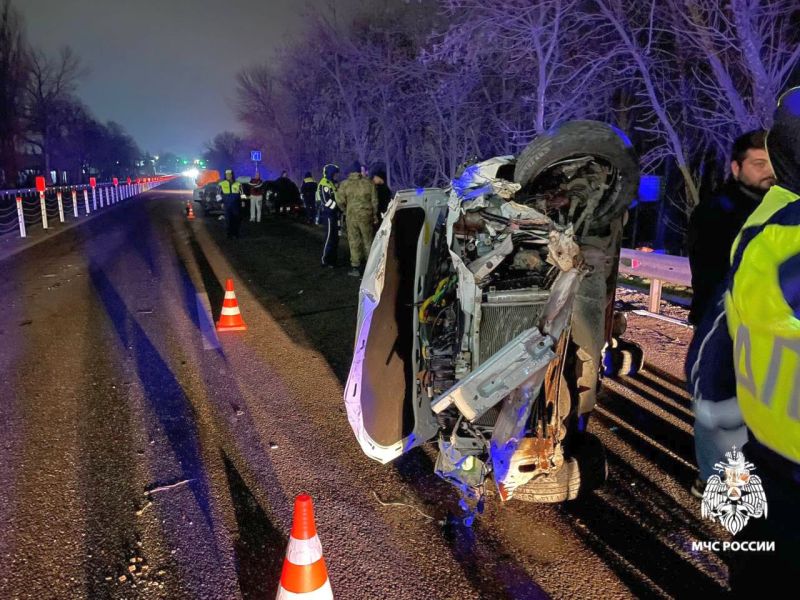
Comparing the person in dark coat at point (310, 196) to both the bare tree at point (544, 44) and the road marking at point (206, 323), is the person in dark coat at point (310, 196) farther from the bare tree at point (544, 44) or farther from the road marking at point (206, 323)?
the road marking at point (206, 323)

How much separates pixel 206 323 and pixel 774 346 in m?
6.49

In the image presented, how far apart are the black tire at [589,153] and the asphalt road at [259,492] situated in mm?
1645

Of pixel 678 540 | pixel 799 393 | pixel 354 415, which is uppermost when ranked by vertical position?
pixel 799 393

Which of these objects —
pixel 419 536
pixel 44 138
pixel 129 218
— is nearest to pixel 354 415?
pixel 419 536

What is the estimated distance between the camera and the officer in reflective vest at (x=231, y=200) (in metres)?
15.6

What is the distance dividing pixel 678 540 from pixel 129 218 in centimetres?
2400

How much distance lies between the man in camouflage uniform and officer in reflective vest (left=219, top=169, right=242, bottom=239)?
6.29 meters

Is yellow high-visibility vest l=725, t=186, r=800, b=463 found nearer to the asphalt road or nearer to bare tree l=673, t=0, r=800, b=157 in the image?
the asphalt road

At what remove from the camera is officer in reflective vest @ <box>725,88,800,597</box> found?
1.23m

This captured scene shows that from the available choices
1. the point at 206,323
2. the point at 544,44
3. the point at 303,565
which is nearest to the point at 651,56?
the point at 544,44

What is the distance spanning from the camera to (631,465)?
3.57 meters

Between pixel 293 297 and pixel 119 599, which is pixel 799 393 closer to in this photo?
pixel 119 599

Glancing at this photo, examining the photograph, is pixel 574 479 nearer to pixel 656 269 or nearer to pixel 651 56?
pixel 656 269

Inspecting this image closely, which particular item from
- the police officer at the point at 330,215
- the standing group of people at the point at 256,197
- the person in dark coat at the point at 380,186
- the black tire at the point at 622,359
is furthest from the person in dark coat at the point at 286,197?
the black tire at the point at 622,359
